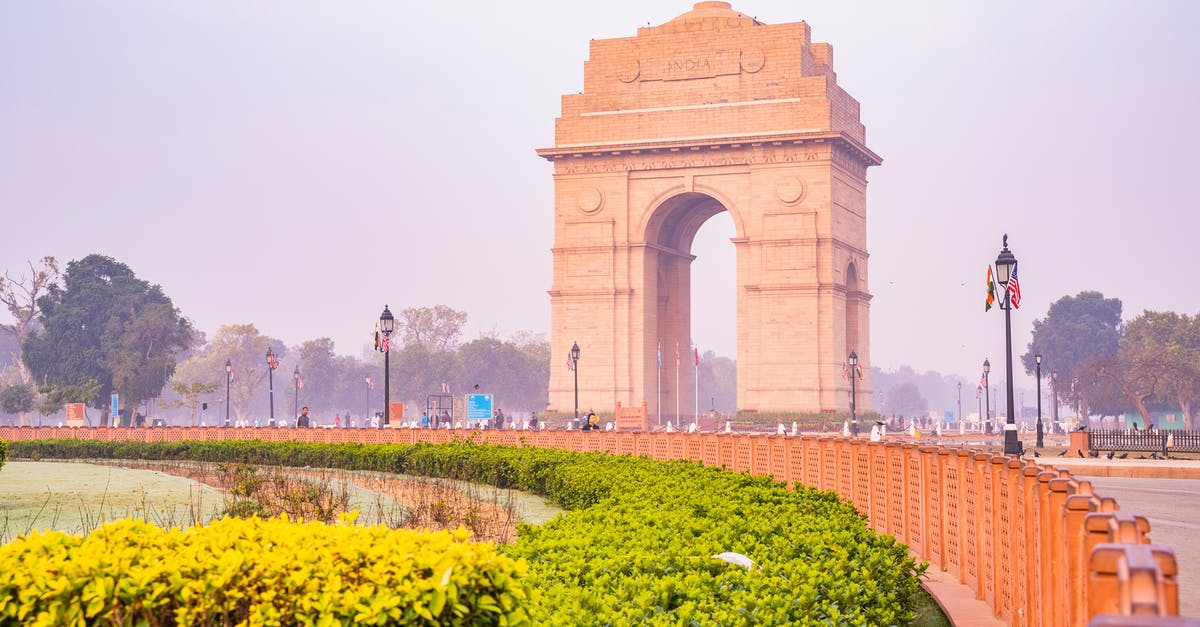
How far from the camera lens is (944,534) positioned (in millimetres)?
12055

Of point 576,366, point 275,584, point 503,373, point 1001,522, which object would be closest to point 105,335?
point 503,373

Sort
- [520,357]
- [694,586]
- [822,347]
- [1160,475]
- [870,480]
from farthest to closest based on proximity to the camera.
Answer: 1. [520,357]
2. [822,347]
3. [1160,475]
4. [870,480]
5. [694,586]

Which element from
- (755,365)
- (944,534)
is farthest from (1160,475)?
(755,365)

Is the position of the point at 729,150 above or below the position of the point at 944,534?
above

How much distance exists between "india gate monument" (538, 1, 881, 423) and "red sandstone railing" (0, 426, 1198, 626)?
3627 centimetres

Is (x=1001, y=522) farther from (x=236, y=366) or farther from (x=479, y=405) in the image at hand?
(x=236, y=366)

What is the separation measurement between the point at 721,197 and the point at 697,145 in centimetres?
232

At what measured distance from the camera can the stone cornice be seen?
192 feet

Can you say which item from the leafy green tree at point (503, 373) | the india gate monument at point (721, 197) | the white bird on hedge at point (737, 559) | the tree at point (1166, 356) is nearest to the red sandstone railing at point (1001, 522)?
the white bird on hedge at point (737, 559)

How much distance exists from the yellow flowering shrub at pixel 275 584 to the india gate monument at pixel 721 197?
53868 mm

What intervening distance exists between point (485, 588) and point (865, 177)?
2402 inches

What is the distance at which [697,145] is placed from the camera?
59781 millimetres

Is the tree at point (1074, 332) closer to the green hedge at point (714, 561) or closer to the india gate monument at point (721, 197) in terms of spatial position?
the india gate monument at point (721, 197)

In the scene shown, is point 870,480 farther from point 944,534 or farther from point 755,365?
point 755,365
